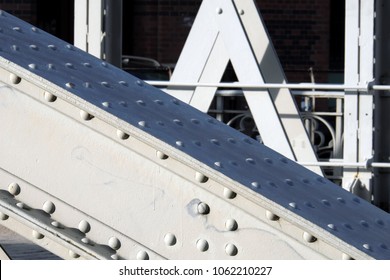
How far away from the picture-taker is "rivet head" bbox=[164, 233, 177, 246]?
264 centimetres

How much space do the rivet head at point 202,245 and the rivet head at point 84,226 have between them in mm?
260

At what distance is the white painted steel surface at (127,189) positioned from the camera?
102 inches

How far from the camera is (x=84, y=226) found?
270 cm

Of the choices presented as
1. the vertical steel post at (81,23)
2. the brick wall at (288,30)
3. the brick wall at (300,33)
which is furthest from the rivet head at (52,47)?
the brick wall at (300,33)

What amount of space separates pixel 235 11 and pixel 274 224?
5.07 m

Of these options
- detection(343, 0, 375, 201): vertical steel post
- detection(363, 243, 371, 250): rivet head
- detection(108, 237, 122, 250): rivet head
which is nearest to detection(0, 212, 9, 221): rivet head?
detection(108, 237, 122, 250): rivet head

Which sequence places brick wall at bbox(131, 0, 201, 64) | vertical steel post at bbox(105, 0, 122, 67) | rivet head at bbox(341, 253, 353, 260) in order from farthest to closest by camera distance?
brick wall at bbox(131, 0, 201, 64)
vertical steel post at bbox(105, 0, 122, 67)
rivet head at bbox(341, 253, 353, 260)

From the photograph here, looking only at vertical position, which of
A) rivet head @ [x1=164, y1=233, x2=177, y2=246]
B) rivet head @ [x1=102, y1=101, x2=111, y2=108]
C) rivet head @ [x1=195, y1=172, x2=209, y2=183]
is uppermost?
rivet head @ [x1=102, y1=101, x2=111, y2=108]

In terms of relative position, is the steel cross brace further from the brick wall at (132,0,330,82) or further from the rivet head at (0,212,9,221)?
the brick wall at (132,0,330,82)

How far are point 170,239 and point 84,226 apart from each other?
209mm

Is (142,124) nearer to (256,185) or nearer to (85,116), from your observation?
(85,116)

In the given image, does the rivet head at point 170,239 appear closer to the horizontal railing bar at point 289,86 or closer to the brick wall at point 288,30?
the horizontal railing bar at point 289,86

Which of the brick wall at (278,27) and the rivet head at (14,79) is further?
the brick wall at (278,27)
